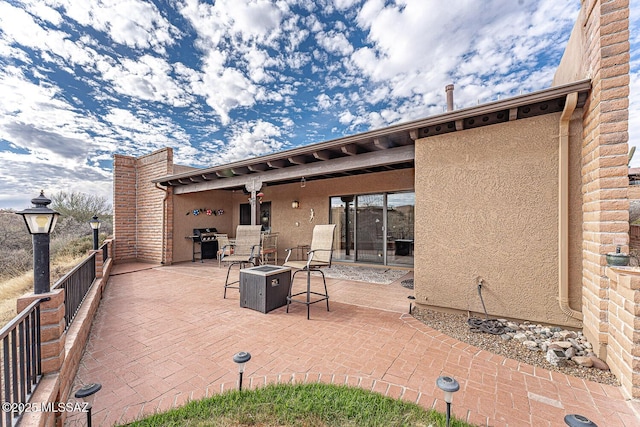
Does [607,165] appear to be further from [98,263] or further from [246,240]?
[98,263]

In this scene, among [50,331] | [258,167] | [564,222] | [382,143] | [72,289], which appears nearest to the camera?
[50,331]

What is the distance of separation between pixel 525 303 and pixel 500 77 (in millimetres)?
6007

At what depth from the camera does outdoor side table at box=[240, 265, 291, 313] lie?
377cm

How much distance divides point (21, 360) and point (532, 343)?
421 centimetres

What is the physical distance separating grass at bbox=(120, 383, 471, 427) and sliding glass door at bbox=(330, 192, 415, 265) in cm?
548

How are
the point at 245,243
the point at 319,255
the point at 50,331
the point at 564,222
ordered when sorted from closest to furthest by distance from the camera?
the point at 50,331 < the point at 564,222 < the point at 319,255 < the point at 245,243

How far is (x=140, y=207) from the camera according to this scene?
29.2 ft

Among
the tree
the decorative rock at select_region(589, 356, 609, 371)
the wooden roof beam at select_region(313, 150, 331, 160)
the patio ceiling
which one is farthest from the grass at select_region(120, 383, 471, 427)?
the tree

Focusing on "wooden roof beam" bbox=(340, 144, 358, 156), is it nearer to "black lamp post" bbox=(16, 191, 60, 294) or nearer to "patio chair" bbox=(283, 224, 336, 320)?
"patio chair" bbox=(283, 224, 336, 320)

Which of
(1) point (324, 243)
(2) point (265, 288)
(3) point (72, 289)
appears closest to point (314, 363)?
(2) point (265, 288)

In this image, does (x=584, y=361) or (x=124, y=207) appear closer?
(x=584, y=361)

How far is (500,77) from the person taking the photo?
21.1 ft

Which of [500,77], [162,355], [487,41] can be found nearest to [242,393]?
[162,355]

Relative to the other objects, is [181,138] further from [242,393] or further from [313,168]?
[242,393]
